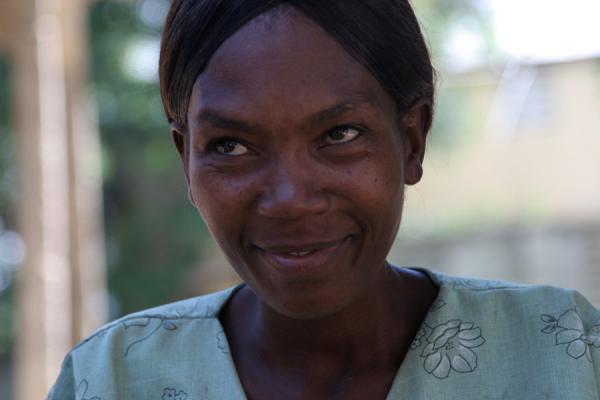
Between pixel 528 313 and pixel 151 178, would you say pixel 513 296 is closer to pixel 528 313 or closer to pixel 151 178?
pixel 528 313

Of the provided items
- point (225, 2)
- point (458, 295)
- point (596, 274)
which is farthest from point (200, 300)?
point (596, 274)

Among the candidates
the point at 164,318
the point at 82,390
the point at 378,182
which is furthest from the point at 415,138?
the point at 82,390

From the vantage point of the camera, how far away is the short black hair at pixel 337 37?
1.85 m

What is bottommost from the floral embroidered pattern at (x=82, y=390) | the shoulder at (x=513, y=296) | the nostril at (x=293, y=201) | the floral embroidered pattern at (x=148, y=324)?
the floral embroidered pattern at (x=82, y=390)

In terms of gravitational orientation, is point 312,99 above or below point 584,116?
below

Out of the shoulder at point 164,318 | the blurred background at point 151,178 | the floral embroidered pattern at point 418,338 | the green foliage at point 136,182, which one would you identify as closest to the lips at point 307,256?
the floral embroidered pattern at point 418,338

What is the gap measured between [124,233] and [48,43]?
755 centimetres

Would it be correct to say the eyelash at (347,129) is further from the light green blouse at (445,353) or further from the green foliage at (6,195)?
the green foliage at (6,195)

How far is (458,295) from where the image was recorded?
7.04 ft

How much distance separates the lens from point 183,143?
2123 mm

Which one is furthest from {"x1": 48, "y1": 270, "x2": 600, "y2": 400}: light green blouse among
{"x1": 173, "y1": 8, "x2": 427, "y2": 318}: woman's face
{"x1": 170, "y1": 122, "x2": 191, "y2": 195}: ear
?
{"x1": 170, "y1": 122, "x2": 191, "y2": 195}: ear

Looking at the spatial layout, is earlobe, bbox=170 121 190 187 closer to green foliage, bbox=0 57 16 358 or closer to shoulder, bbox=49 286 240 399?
shoulder, bbox=49 286 240 399

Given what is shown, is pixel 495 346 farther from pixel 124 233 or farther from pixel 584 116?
pixel 124 233

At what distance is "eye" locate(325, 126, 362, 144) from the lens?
1.83m
